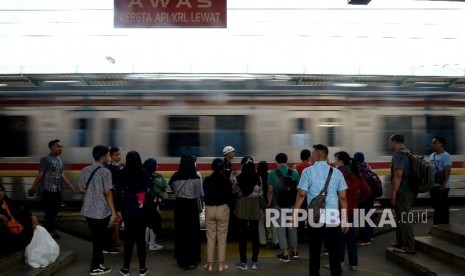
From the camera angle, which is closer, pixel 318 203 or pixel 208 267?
pixel 318 203

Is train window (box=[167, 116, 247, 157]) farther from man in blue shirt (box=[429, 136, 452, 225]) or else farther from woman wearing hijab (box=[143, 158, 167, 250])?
man in blue shirt (box=[429, 136, 452, 225])

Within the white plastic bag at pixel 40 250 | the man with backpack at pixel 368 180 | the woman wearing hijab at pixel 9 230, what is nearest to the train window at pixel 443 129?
the man with backpack at pixel 368 180

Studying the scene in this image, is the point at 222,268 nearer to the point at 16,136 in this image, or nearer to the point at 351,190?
the point at 351,190

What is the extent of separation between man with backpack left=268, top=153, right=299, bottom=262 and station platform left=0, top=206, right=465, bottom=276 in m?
0.30

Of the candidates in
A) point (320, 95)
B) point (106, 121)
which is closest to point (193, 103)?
point (106, 121)

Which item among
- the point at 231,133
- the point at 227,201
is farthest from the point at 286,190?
the point at 231,133

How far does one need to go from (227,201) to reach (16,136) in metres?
6.38

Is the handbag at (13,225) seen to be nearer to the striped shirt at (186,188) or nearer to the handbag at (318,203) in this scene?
the striped shirt at (186,188)

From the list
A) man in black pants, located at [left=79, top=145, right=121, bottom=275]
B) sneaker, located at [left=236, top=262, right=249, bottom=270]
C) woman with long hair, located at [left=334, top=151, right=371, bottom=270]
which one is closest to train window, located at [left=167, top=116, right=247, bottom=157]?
sneaker, located at [left=236, top=262, right=249, bottom=270]

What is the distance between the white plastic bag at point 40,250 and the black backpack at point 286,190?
3.28 m

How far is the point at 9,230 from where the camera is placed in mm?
5664

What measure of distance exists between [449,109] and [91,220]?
28.8 ft

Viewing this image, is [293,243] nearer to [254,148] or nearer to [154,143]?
[254,148]

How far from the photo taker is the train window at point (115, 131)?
987 cm
